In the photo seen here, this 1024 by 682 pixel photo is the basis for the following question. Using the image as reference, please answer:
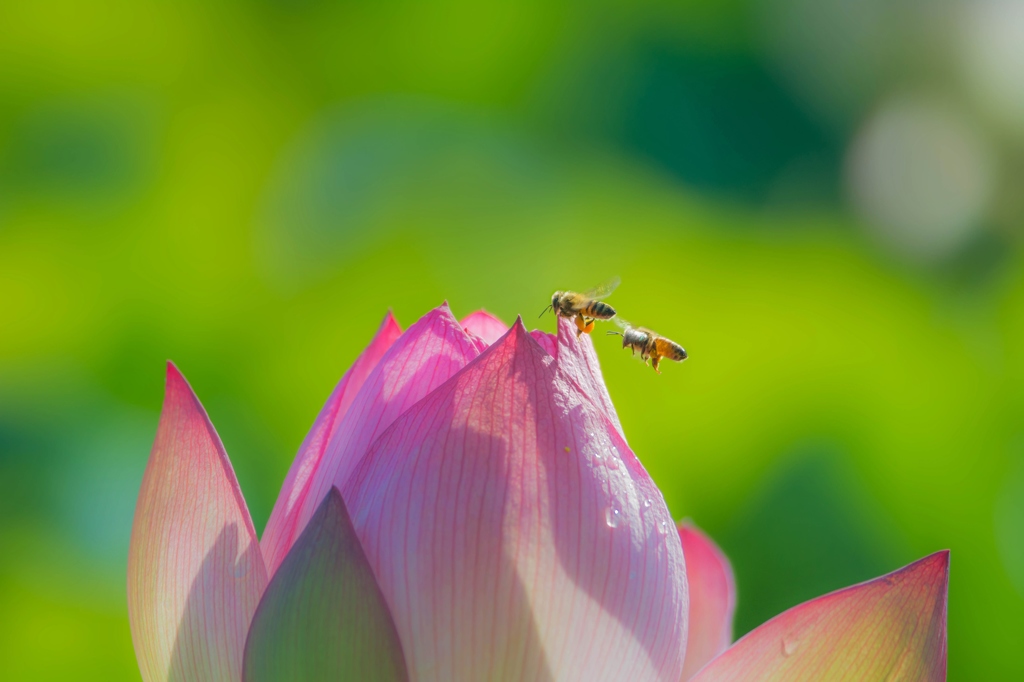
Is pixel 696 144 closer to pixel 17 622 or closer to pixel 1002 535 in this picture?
pixel 1002 535

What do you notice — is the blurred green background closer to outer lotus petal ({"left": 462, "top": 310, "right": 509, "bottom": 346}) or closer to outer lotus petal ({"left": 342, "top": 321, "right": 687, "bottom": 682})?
outer lotus petal ({"left": 462, "top": 310, "right": 509, "bottom": 346})

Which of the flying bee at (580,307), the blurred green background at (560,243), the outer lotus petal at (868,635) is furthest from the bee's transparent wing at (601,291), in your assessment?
the blurred green background at (560,243)

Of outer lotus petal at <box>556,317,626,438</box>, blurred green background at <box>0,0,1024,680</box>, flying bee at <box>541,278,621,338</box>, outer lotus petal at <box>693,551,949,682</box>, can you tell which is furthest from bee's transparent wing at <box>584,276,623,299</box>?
blurred green background at <box>0,0,1024,680</box>

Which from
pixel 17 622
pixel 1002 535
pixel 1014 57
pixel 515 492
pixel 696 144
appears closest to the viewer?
pixel 515 492

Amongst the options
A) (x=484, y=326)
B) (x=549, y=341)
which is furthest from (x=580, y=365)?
(x=484, y=326)

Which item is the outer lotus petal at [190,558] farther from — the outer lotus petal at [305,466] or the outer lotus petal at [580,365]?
the outer lotus petal at [580,365]

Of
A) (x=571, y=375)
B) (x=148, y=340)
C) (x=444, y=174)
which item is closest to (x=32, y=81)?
(x=148, y=340)
